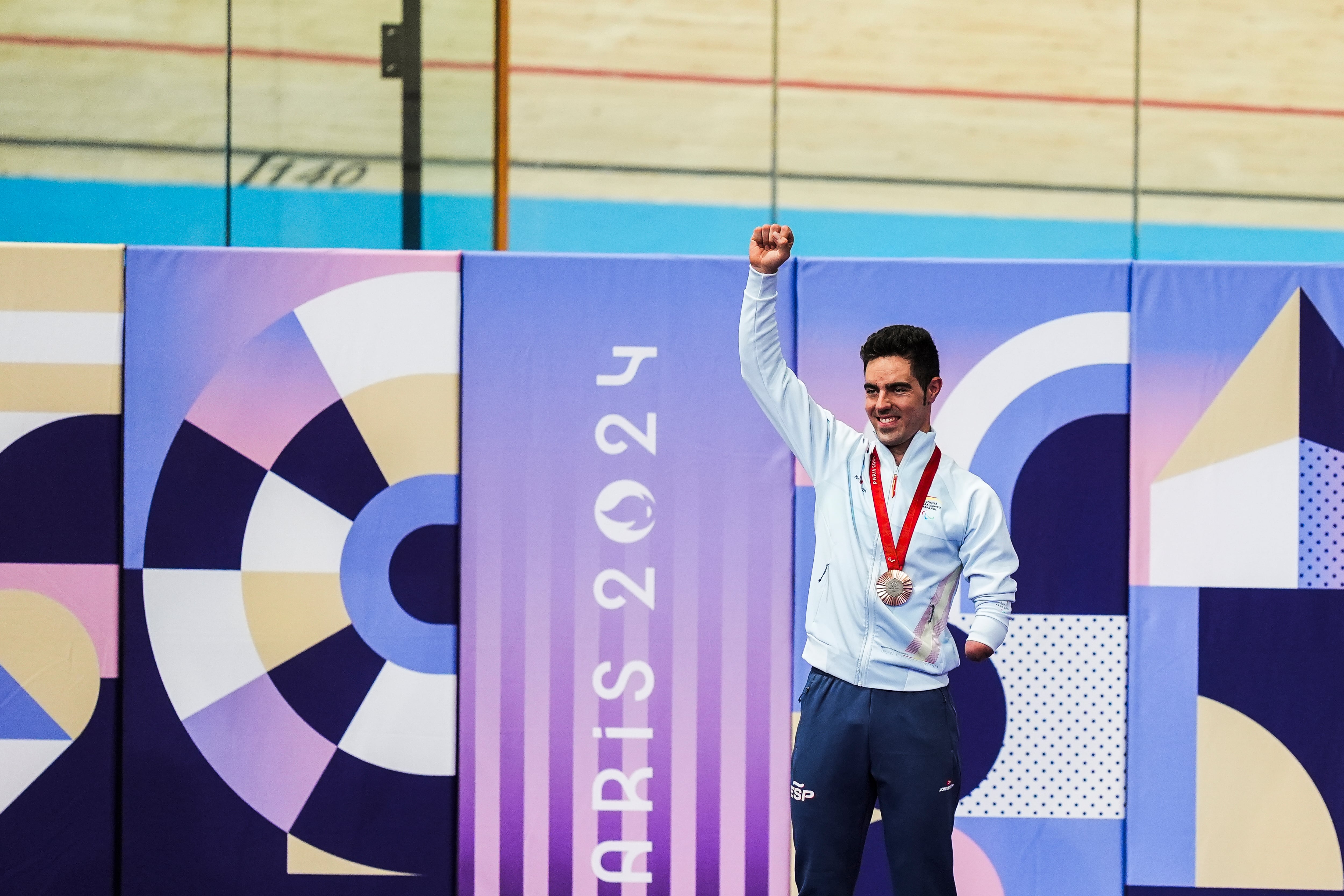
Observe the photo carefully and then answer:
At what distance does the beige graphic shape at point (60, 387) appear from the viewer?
9.14 feet

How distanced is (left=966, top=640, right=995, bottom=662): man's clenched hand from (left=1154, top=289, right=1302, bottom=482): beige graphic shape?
128 centimetres

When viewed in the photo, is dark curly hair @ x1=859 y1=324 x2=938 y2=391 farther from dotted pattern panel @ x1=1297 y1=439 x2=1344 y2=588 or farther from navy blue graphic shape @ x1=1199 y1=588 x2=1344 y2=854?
dotted pattern panel @ x1=1297 y1=439 x2=1344 y2=588

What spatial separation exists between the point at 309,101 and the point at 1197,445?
3128mm

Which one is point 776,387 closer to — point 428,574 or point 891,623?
point 891,623

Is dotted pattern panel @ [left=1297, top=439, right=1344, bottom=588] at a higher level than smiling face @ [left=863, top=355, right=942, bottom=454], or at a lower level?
lower

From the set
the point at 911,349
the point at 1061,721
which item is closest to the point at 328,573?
the point at 911,349

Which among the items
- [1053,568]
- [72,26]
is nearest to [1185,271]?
[1053,568]

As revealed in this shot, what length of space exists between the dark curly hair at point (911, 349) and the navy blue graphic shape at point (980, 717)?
1075 mm

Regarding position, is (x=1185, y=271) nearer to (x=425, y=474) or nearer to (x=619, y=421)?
(x=619, y=421)

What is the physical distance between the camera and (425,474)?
280 cm

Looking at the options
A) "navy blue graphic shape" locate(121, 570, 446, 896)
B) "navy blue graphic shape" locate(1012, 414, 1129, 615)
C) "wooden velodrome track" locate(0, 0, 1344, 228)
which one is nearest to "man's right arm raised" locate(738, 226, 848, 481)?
"navy blue graphic shape" locate(1012, 414, 1129, 615)

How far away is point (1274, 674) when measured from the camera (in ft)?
9.26

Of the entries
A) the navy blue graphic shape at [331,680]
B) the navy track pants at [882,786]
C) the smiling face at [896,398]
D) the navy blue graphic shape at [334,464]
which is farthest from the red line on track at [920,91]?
the navy track pants at [882,786]

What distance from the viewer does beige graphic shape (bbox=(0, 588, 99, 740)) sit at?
2777 millimetres
